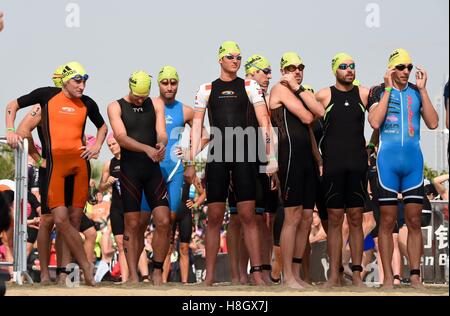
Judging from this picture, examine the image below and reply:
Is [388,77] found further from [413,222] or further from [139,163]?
[139,163]

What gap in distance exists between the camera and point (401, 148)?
13492 millimetres

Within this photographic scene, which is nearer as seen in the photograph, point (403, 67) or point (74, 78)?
point (403, 67)

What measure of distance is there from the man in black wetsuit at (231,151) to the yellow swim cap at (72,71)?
1433mm

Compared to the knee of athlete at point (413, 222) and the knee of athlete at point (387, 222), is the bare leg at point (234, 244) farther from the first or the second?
the knee of athlete at point (413, 222)

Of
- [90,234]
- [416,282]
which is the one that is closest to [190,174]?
[90,234]

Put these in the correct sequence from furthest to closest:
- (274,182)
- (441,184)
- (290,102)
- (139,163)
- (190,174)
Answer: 1. (441,184)
2. (190,174)
3. (139,163)
4. (274,182)
5. (290,102)

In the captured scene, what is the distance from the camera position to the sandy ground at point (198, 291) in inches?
469

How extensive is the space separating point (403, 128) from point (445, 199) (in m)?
5.70

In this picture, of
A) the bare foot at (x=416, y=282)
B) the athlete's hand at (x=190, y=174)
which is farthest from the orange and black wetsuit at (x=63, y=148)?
the bare foot at (x=416, y=282)

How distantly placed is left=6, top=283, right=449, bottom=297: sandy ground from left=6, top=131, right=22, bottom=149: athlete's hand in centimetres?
178

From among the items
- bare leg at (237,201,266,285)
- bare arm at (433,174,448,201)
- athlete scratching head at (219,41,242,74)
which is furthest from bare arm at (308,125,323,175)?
bare arm at (433,174,448,201)

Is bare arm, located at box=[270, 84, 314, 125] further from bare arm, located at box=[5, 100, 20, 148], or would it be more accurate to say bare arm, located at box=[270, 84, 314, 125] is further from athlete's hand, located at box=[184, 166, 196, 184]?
bare arm, located at box=[5, 100, 20, 148]

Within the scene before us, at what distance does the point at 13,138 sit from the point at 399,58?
15.5 feet
